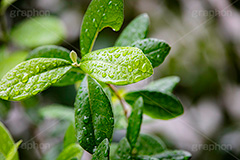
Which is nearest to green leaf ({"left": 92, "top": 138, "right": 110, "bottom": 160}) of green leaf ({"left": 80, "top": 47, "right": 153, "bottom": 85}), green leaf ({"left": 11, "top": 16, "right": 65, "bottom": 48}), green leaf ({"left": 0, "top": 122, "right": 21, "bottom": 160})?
green leaf ({"left": 80, "top": 47, "right": 153, "bottom": 85})

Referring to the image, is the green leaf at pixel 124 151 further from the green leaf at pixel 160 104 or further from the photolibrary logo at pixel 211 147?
the photolibrary logo at pixel 211 147

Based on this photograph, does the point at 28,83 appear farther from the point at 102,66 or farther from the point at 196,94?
the point at 196,94

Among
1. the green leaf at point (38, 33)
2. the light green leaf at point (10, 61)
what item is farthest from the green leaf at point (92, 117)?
the green leaf at point (38, 33)

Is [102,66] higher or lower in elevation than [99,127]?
higher

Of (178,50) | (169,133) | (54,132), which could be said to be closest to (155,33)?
(178,50)

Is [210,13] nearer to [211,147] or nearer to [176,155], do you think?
[211,147]

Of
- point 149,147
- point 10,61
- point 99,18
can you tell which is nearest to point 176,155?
point 149,147
